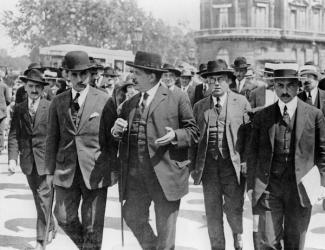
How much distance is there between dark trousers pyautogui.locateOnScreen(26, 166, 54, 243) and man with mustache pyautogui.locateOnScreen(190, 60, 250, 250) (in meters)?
1.71

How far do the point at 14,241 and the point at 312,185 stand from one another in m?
3.68

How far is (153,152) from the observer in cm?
536

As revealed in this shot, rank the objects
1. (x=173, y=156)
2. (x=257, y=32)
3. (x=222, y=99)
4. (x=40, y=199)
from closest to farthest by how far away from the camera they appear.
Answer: (x=173, y=156) < (x=222, y=99) < (x=40, y=199) < (x=257, y=32)

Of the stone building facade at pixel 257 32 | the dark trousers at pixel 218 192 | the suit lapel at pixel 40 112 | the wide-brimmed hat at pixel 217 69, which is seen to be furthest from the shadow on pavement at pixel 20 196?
the stone building facade at pixel 257 32

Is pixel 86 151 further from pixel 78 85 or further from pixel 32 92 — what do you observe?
pixel 32 92

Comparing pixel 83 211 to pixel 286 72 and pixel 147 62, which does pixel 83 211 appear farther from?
pixel 286 72

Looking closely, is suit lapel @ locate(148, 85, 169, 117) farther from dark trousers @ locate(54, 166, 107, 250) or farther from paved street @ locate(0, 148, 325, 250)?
paved street @ locate(0, 148, 325, 250)

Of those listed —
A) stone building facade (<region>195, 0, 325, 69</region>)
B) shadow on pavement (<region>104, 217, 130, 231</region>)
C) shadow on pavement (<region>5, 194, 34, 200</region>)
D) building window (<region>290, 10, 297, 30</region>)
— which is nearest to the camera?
shadow on pavement (<region>104, 217, 130, 231</region>)

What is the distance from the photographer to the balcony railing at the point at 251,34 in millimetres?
59844

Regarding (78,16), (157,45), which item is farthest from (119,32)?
(157,45)

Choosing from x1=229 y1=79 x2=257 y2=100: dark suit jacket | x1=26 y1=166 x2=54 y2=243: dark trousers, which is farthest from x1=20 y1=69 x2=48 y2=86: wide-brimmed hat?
x1=229 y1=79 x2=257 y2=100: dark suit jacket

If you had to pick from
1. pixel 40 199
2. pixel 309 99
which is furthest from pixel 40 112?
pixel 309 99

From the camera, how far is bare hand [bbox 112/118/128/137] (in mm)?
5207

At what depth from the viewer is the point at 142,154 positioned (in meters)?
5.39
